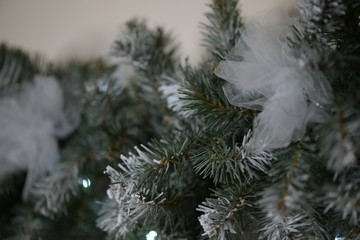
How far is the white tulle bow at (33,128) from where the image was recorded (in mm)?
622

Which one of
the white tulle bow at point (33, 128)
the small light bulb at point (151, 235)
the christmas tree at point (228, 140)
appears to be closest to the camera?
the christmas tree at point (228, 140)

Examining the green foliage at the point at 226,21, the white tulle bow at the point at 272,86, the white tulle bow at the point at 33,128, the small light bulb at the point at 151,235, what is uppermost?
the green foliage at the point at 226,21

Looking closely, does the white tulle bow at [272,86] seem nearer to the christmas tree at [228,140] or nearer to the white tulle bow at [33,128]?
the christmas tree at [228,140]

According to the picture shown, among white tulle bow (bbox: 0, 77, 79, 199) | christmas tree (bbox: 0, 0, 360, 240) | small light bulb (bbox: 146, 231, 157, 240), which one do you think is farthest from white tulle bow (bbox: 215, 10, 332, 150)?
white tulle bow (bbox: 0, 77, 79, 199)

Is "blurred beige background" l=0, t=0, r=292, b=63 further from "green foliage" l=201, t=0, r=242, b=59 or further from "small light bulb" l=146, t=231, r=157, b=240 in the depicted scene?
"small light bulb" l=146, t=231, r=157, b=240

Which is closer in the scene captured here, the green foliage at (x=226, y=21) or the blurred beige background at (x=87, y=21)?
the green foliage at (x=226, y=21)

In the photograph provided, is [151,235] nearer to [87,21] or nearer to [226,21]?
[226,21]

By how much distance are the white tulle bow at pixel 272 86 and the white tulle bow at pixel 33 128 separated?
0.38 meters

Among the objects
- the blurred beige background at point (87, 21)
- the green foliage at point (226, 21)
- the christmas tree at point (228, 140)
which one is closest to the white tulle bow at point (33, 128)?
the christmas tree at point (228, 140)

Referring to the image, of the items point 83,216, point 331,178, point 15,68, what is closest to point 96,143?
point 83,216

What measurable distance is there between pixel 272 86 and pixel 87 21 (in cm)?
62

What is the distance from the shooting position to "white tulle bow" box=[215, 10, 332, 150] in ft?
1.12

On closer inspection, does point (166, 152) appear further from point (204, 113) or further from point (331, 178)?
point (331, 178)

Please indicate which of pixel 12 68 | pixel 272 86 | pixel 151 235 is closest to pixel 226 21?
pixel 272 86
